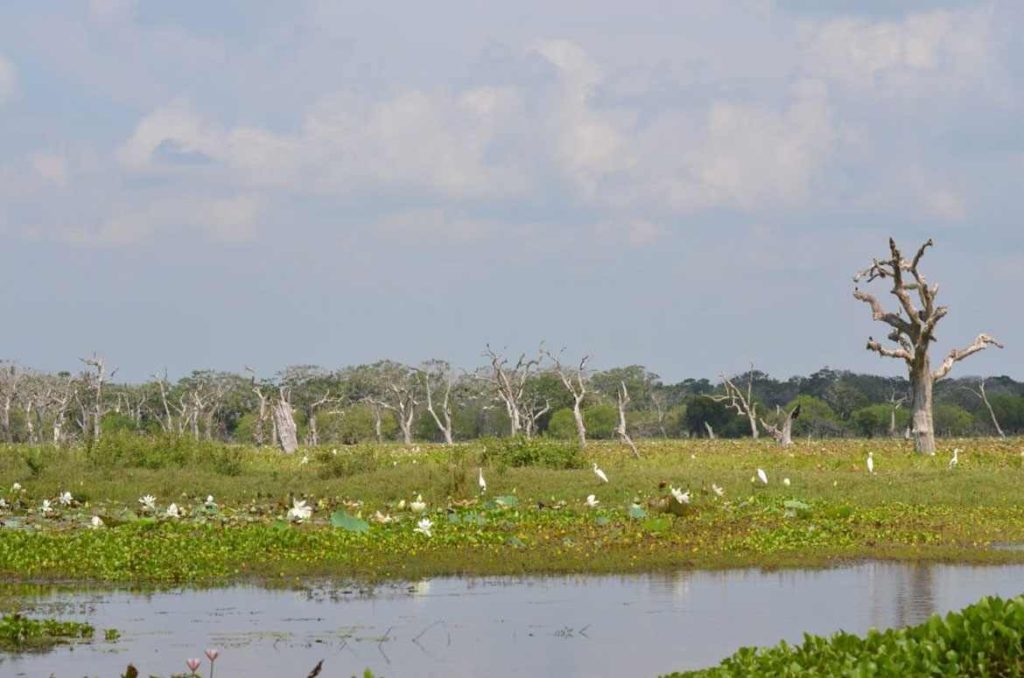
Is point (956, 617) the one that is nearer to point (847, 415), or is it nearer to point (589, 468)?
point (589, 468)

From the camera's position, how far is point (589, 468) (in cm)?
3212

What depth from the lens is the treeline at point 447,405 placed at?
86.8 m

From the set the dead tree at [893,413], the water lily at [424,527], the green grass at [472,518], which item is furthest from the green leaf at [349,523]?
the dead tree at [893,413]

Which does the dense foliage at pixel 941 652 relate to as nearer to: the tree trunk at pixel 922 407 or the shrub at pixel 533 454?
the shrub at pixel 533 454

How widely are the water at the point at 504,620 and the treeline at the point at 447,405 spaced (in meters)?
60.6

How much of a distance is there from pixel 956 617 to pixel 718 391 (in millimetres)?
112653

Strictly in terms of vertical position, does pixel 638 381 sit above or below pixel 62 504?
above

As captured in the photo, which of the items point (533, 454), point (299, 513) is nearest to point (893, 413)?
point (533, 454)

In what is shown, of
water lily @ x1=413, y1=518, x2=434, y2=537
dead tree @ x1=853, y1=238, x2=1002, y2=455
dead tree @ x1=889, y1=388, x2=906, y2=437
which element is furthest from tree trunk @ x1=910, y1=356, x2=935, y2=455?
dead tree @ x1=889, y1=388, x2=906, y2=437

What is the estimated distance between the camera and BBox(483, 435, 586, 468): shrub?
32.1 metres

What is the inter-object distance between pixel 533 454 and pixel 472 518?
10628mm

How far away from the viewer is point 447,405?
94688 mm

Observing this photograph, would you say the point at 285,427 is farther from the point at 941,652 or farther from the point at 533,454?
the point at 941,652

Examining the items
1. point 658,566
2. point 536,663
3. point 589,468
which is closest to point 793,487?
point 589,468
